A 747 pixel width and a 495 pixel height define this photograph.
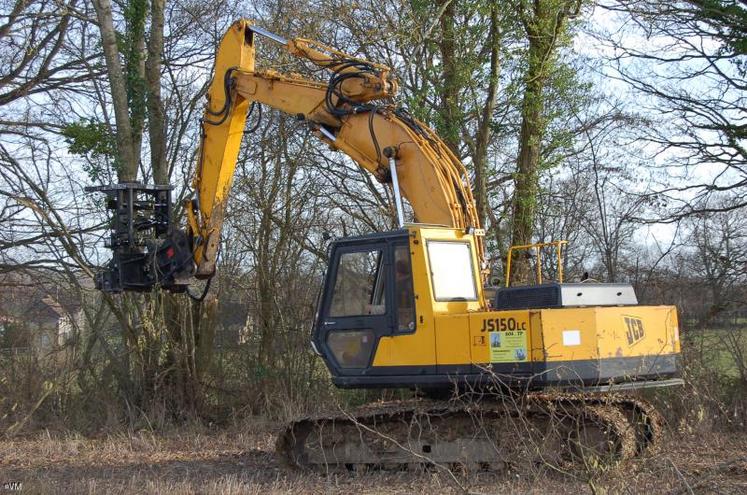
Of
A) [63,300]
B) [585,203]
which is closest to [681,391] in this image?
[585,203]

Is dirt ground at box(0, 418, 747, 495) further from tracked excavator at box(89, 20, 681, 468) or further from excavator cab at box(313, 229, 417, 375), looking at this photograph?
excavator cab at box(313, 229, 417, 375)

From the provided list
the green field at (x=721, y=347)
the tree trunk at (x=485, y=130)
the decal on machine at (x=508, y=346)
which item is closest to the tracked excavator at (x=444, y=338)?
the decal on machine at (x=508, y=346)

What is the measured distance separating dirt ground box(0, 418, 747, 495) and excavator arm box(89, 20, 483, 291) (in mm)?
2131

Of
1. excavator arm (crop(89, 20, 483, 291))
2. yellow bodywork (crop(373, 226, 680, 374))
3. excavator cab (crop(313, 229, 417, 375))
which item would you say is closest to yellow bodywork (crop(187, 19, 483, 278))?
excavator arm (crop(89, 20, 483, 291))

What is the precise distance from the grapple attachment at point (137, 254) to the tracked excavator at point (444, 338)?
216 cm

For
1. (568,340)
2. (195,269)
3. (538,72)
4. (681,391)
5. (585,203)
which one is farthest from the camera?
(585,203)

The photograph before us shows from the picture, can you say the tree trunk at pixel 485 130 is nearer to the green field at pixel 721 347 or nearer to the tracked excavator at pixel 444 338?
the green field at pixel 721 347

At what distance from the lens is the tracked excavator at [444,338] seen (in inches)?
298

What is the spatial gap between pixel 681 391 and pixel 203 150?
22.1 feet

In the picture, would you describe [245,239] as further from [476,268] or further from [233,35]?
[476,268]

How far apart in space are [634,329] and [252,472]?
13.8ft

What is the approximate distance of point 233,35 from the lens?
10258mm

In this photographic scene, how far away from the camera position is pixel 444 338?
782 cm

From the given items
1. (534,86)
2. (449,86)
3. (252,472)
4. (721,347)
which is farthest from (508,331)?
(534,86)
